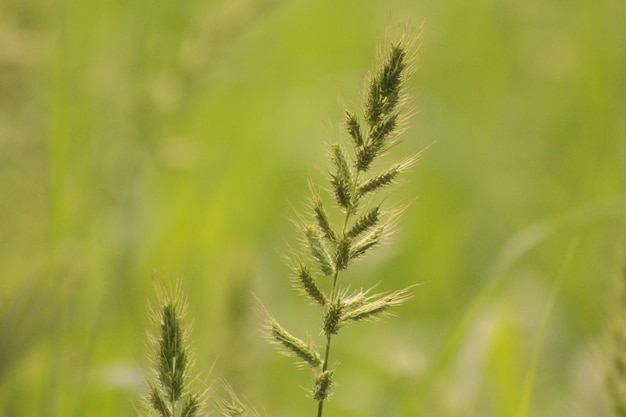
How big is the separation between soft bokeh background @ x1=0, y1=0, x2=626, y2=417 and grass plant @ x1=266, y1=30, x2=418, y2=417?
0.06 metres

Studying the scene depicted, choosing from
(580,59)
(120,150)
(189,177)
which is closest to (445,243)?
(189,177)

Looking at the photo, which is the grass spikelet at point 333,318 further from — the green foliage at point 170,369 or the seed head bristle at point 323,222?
the green foliage at point 170,369

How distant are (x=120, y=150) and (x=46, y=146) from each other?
239 millimetres

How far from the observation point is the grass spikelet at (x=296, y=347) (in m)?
1.43

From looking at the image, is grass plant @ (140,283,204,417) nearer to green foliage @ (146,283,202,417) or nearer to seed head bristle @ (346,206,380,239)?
green foliage @ (146,283,202,417)

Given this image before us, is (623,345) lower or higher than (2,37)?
lower

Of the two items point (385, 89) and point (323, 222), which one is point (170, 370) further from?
point (385, 89)

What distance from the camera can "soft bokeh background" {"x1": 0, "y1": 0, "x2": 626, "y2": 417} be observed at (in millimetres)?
2773

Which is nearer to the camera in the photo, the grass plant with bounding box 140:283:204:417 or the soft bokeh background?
the grass plant with bounding box 140:283:204:417

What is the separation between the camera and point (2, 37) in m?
3.15

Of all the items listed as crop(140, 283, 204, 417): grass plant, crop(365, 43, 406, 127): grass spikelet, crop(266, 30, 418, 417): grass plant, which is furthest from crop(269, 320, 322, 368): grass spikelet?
crop(365, 43, 406, 127): grass spikelet

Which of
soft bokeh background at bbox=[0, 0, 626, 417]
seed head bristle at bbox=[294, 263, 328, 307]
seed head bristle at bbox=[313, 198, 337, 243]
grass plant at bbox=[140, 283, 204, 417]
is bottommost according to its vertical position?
grass plant at bbox=[140, 283, 204, 417]

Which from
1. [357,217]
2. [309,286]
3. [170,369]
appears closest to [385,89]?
[357,217]

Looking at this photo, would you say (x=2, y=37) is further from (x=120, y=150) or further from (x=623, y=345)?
(x=623, y=345)
